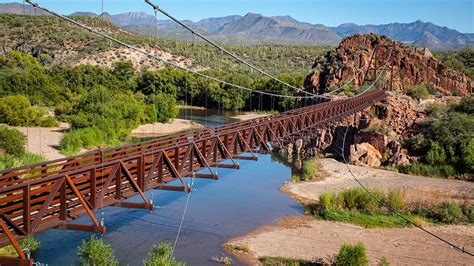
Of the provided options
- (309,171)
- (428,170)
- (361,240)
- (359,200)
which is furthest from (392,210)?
(428,170)

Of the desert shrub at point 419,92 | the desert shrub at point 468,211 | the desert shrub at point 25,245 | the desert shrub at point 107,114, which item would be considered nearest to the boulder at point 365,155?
the desert shrub at point 468,211

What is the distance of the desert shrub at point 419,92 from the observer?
127 feet

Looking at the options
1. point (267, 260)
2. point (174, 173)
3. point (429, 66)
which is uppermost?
point (429, 66)

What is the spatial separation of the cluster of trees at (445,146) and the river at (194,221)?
27.1 feet

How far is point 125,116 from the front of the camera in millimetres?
38438

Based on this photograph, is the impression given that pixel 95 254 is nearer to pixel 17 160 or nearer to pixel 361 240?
pixel 361 240

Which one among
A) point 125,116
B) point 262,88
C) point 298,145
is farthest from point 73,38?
point 298,145

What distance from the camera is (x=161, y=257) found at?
12734 millimetres

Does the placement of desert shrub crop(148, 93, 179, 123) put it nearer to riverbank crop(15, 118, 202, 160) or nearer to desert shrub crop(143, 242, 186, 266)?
riverbank crop(15, 118, 202, 160)

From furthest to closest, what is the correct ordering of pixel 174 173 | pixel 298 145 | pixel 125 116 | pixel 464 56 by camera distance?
pixel 464 56 → pixel 125 116 → pixel 298 145 → pixel 174 173

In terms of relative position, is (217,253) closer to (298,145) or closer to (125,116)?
(298,145)

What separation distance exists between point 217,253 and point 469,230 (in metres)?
9.04

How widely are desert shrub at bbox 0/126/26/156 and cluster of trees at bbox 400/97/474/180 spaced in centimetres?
1907

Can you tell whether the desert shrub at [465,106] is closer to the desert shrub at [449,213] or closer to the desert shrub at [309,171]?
the desert shrub at [309,171]
